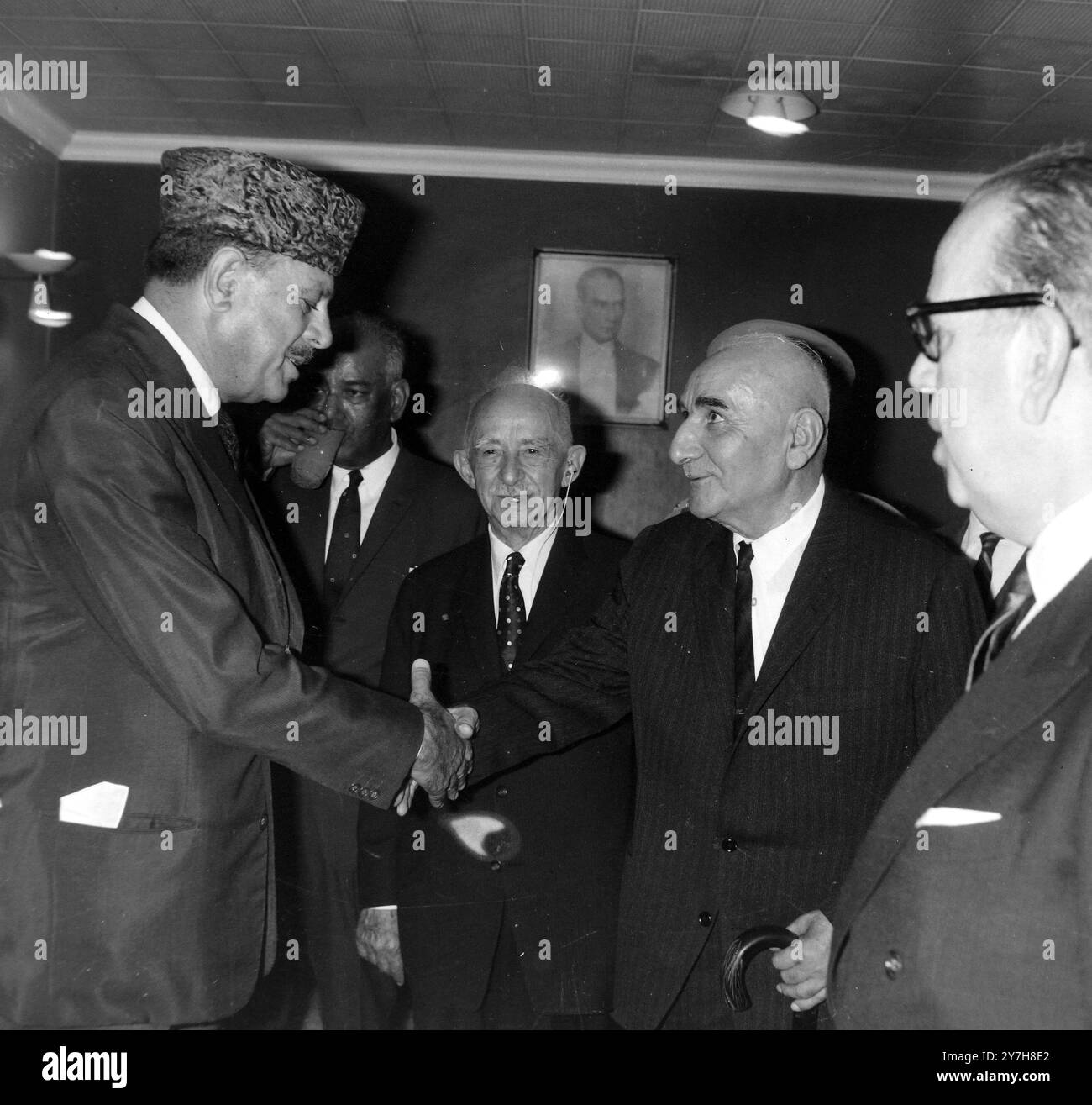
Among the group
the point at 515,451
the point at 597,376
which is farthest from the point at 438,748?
the point at 597,376

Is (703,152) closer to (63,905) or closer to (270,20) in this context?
(270,20)

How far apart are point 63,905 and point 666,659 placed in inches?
42.5

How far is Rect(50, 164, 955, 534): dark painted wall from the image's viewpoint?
4066 mm

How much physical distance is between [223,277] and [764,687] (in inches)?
45.2

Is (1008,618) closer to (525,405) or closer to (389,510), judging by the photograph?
(525,405)

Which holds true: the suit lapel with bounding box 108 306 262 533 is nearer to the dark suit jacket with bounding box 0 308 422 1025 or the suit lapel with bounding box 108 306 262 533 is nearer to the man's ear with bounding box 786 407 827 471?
the dark suit jacket with bounding box 0 308 422 1025

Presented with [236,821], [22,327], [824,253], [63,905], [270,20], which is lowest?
[63,905]

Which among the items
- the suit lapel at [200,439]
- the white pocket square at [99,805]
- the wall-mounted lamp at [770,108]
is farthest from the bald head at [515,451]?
the wall-mounted lamp at [770,108]

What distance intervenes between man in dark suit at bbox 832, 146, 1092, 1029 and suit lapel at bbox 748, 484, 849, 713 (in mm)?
673

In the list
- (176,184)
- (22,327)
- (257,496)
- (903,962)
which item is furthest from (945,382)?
(22,327)

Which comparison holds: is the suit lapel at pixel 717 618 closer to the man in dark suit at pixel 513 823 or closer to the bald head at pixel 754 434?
the bald head at pixel 754 434

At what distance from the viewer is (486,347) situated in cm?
415

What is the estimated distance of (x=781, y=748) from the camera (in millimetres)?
1742

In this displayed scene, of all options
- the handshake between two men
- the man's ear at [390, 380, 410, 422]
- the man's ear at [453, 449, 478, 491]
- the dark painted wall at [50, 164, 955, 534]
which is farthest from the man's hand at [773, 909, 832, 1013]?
the dark painted wall at [50, 164, 955, 534]
